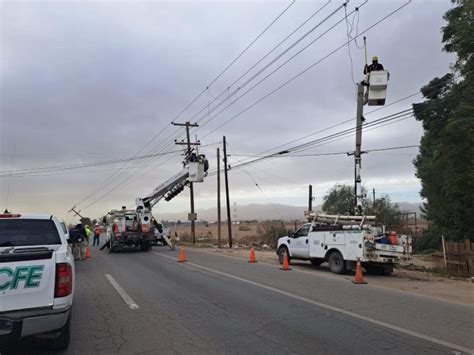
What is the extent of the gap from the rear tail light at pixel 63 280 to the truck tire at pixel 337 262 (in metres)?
11.3

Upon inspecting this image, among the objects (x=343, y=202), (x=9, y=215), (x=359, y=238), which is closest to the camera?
(x=9, y=215)

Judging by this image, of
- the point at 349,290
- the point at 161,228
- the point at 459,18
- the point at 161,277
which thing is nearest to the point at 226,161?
the point at 161,228

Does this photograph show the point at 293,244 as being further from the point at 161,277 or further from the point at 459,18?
the point at 459,18

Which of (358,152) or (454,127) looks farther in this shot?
(454,127)

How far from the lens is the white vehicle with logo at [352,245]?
1438cm

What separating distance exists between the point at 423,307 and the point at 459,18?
17.5 meters

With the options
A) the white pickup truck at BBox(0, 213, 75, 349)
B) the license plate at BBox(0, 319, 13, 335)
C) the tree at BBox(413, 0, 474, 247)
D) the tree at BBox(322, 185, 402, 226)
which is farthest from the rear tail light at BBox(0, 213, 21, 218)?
the tree at BBox(322, 185, 402, 226)

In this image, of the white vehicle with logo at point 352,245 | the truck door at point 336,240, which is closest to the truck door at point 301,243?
the white vehicle with logo at point 352,245

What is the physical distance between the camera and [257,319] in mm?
7473

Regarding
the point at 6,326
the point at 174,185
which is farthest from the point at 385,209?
the point at 6,326

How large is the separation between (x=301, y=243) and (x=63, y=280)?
13130 mm

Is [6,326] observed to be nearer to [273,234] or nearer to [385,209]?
[273,234]

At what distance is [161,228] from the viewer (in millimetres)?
29094

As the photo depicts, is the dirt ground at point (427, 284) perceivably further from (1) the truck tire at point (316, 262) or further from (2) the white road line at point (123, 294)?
(2) the white road line at point (123, 294)
